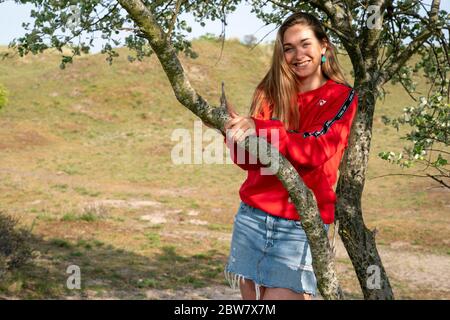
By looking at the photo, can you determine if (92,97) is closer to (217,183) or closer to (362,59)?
(217,183)

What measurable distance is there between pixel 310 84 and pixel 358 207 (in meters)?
3.64

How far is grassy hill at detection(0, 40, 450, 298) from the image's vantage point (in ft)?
42.6

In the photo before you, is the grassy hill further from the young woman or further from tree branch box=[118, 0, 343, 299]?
tree branch box=[118, 0, 343, 299]

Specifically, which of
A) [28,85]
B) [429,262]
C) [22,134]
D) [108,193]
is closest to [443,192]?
[429,262]

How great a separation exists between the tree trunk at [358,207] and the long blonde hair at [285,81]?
332 cm

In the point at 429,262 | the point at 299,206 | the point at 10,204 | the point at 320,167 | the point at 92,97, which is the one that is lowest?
the point at 429,262

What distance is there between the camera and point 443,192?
24.6 m

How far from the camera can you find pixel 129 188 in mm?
24938

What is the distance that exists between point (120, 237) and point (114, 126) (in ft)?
84.7

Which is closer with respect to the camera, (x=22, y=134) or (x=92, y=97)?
(x=22, y=134)

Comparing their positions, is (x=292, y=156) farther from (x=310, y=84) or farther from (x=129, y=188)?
(x=129, y=188)

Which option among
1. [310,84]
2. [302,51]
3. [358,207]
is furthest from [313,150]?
[358,207]

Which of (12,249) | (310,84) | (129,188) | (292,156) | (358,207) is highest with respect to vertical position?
(310,84)

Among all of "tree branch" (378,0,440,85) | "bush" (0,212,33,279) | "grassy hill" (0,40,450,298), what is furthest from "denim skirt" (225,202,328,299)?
"bush" (0,212,33,279)
